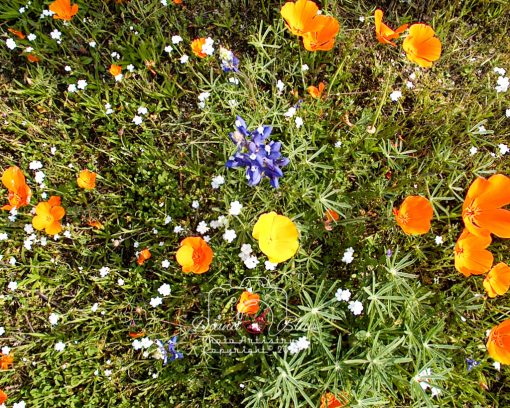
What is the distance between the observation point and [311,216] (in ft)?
9.11

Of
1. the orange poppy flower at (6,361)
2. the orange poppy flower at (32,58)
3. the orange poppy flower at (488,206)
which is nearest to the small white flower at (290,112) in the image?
the orange poppy flower at (488,206)

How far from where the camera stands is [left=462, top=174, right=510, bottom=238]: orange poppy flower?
2458mm

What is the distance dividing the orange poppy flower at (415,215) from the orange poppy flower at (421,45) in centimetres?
84

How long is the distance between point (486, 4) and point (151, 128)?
2.71 m

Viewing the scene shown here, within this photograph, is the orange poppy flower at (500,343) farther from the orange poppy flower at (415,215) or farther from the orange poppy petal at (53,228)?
the orange poppy petal at (53,228)

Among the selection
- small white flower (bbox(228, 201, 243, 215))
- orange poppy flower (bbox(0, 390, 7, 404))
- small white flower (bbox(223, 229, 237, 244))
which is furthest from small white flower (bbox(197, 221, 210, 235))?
orange poppy flower (bbox(0, 390, 7, 404))

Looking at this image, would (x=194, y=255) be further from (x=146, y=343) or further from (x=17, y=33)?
(x=17, y=33)

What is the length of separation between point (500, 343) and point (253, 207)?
61.7 inches

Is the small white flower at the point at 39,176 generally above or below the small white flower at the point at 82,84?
below

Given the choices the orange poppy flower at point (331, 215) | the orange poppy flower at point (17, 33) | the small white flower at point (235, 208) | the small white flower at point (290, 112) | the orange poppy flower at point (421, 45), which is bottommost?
the orange poppy flower at point (331, 215)

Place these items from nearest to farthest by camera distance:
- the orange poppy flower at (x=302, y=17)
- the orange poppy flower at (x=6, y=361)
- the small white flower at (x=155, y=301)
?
the orange poppy flower at (x=302, y=17)
the small white flower at (x=155, y=301)
the orange poppy flower at (x=6, y=361)

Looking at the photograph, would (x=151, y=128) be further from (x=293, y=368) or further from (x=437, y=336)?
(x=437, y=336)

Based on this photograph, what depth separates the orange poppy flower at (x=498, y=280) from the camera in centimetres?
255

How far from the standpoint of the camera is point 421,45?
109 inches
